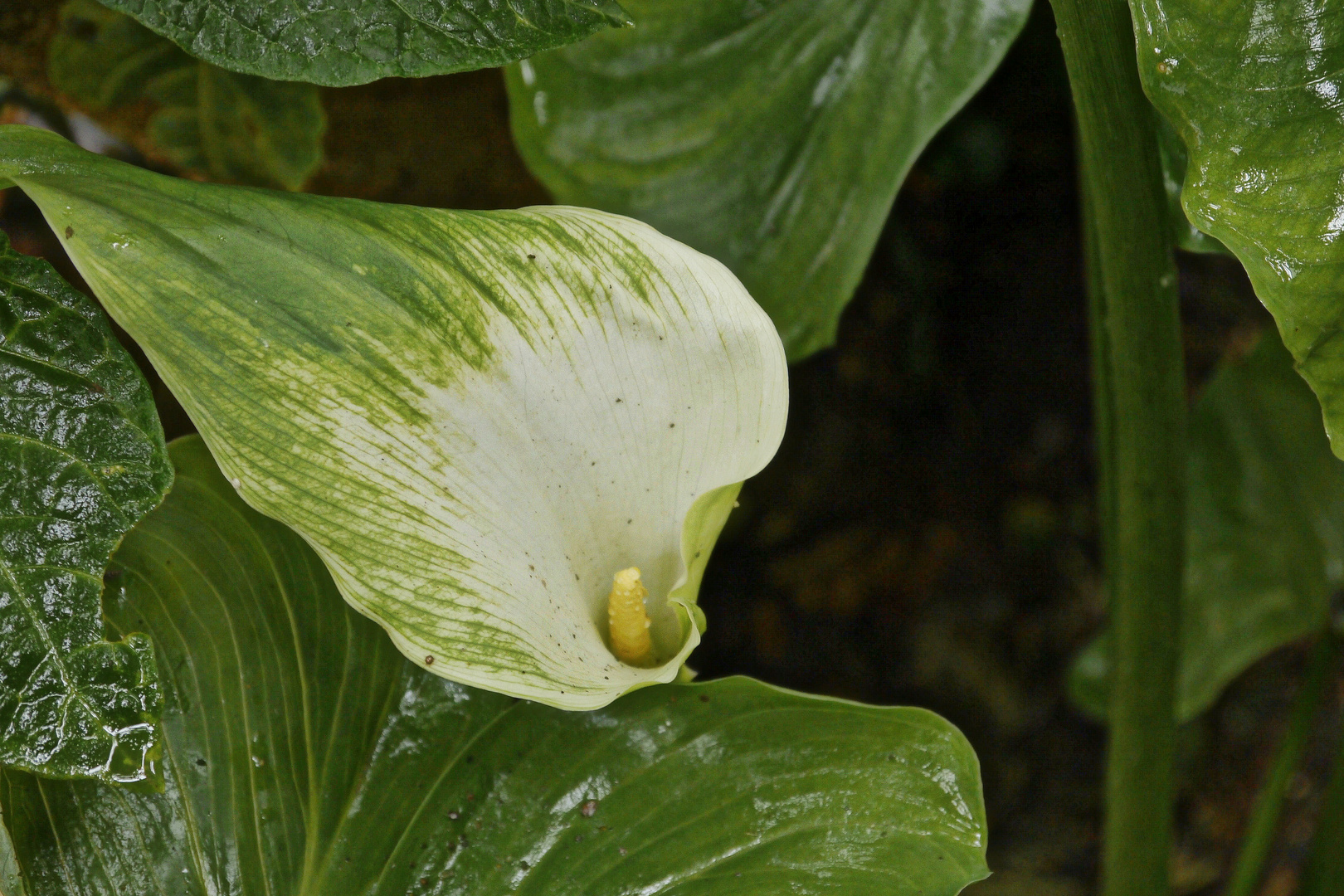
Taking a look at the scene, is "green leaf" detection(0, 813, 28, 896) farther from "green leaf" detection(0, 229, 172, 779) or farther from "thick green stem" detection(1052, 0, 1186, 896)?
"thick green stem" detection(1052, 0, 1186, 896)

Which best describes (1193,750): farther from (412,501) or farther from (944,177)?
(412,501)

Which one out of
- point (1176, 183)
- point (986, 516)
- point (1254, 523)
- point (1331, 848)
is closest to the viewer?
point (1176, 183)

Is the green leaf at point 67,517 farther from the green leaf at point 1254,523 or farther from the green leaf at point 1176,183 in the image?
the green leaf at point 1254,523

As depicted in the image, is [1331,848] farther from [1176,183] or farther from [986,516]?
[1176,183]

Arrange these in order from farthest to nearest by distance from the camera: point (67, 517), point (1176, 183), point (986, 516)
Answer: point (986, 516), point (1176, 183), point (67, 517)

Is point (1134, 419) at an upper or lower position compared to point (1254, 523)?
upper

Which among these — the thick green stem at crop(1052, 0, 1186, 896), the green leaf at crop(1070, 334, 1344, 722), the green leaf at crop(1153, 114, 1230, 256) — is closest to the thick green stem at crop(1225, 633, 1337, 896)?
the green leaf at crop(1070, 334, 1344, 722)

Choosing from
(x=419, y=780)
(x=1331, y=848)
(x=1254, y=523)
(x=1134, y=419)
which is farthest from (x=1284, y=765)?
(x=419, y=780)
